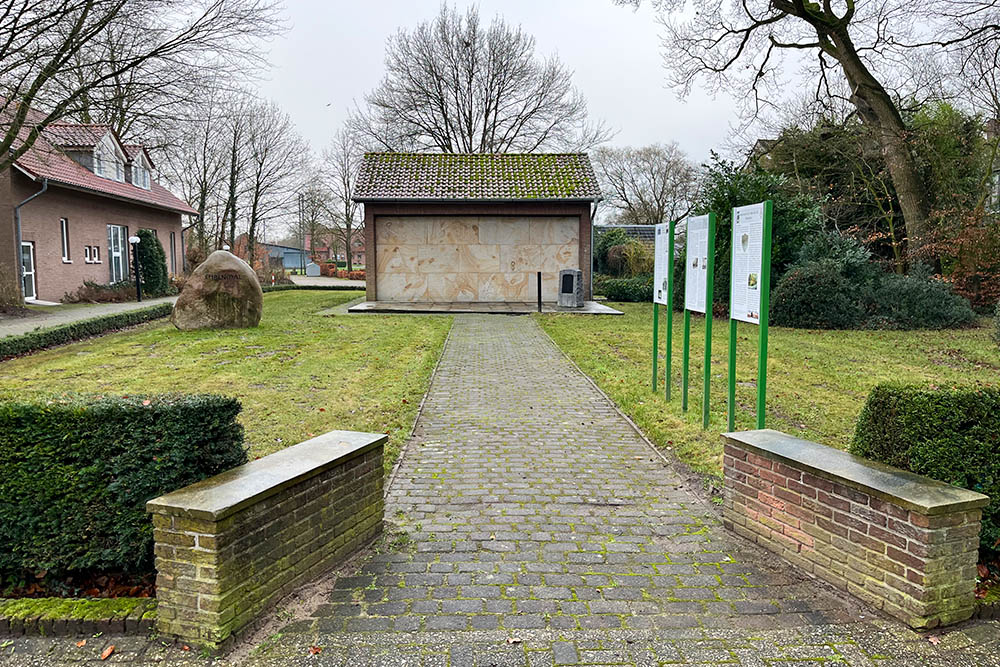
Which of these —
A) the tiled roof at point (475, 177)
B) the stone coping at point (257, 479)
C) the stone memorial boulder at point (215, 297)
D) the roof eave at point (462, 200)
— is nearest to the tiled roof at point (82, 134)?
the tiled roof at point (475, 177)

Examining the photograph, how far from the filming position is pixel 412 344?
14.5 metres

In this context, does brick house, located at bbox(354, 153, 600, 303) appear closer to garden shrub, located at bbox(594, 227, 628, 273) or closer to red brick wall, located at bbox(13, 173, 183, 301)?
red brick wall, located at bbox(13, 173, 183, 301)

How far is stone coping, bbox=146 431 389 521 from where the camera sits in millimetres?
3072

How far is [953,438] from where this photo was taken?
11.9ft

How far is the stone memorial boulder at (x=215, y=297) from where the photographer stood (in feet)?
52.7

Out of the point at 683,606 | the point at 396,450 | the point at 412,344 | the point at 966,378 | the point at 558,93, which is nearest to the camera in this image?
the point at 683,606

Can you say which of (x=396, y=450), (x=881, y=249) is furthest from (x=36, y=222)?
(x=881, y=249)

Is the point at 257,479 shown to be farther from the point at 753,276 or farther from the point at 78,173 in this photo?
the point at 78,173

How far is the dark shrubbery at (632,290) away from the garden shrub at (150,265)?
20086mm

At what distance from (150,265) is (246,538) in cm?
3130

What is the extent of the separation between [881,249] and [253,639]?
27218 mm

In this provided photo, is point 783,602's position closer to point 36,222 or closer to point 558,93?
point 36,222

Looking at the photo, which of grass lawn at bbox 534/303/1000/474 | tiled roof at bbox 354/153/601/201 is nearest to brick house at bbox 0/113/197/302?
tiled roof at bbox 354/153/601/201

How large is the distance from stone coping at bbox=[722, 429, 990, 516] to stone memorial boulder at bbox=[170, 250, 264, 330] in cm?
1415
